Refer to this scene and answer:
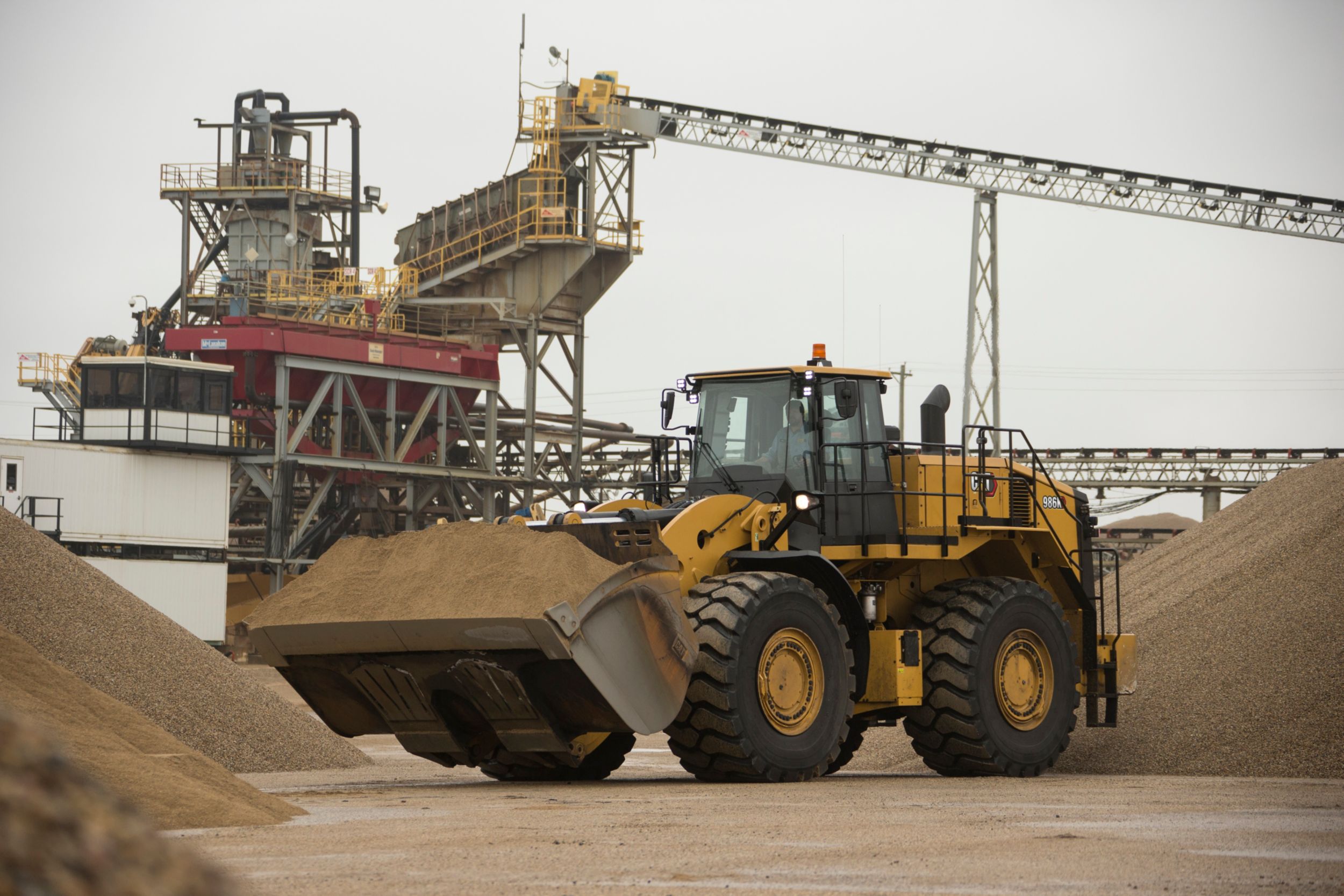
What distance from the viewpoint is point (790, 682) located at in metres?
12.2

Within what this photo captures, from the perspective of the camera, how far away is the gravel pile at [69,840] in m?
2.45

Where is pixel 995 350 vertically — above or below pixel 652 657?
above

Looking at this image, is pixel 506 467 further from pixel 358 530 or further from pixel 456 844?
pixel 456 844

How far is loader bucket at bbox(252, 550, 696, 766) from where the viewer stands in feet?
36.3

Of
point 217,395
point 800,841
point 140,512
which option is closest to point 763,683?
point 800,841

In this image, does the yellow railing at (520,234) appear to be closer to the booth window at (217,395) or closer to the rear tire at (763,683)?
the booth window at (217,395)

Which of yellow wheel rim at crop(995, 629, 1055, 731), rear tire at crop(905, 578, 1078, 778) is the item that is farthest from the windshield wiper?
yellow wheel rim at crop(995, 629, 1055, 731)

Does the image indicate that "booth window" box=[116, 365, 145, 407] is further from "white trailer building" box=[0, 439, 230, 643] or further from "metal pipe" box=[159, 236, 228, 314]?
"metal pipe" box=[159, 236, 228, 314]

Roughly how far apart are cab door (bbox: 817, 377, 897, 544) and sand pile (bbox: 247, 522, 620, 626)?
2748 millimetres

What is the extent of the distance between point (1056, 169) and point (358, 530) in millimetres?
24241

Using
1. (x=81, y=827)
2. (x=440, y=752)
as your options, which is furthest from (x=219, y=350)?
(x=81, y=827)

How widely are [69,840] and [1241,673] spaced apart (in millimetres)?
15076

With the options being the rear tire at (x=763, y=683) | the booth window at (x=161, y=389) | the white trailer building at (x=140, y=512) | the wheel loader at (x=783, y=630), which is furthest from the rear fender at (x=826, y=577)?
the booth window at (x=161, y=389)

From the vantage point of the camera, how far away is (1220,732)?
49.3 feet
